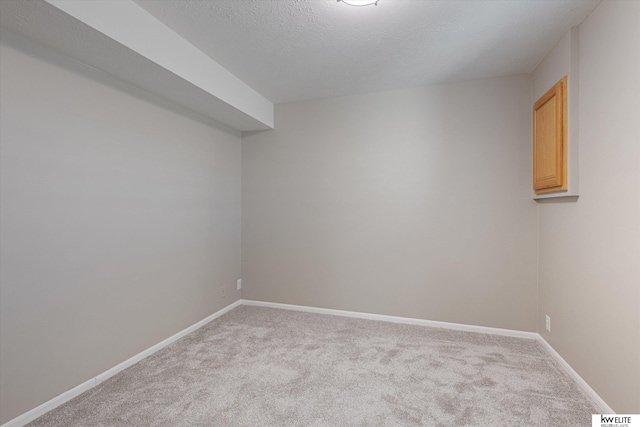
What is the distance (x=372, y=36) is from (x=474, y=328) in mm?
2894

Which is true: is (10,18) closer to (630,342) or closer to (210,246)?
(210,246)

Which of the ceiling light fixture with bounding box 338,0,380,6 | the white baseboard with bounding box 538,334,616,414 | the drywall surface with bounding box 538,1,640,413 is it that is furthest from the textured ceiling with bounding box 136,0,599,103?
the white baseboard with bounding box 538,334,616,414

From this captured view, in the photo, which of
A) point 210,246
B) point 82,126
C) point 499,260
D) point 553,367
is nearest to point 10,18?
point 82,126

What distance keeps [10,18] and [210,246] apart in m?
2.28

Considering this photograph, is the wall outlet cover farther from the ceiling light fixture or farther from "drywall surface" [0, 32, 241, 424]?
"drywall surface" [0, 32, 241, 424]

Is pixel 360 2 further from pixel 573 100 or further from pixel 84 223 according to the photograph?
pixel 84 223

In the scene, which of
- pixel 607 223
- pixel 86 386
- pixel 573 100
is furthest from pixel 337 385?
pixel 573 100

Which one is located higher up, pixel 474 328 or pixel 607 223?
pixel 607 223

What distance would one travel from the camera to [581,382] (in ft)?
6.53

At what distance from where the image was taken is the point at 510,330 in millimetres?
2852

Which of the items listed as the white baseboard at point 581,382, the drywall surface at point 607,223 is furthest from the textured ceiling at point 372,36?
the white baseboard at point 581,382

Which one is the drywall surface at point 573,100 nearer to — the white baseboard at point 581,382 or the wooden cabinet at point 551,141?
the wooden cabinet at point 551,141

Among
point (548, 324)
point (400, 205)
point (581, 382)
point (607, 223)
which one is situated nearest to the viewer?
point (607, 223)

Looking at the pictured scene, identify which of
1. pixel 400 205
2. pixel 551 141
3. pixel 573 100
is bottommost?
pixel 400 205
